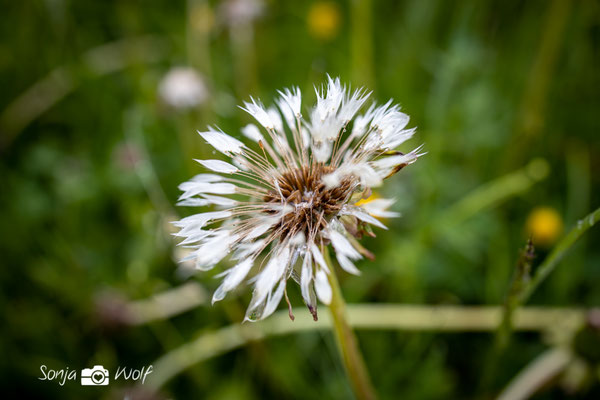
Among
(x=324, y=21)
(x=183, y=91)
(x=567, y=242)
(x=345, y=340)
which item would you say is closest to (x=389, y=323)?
(x=345, y=340)

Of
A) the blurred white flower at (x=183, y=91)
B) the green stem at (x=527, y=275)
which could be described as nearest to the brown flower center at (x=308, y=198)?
the green stem at (x=527, y=275)

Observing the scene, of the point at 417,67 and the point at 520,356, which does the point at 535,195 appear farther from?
the point at 417,67

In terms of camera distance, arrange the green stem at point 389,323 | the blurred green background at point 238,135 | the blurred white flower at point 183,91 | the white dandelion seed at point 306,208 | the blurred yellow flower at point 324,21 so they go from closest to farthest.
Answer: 1. the white dandelion seed at point 306,208
2. the green stem at point 389,323
3. the blurred green background at point 238,135
4. the blurred white flower at point 183,91
5. the blurred yellow flower at point 324,21

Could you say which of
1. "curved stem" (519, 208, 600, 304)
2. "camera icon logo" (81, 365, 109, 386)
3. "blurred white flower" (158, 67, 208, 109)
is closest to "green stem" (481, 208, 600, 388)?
"curved stem" (519, 208, 600, 304)

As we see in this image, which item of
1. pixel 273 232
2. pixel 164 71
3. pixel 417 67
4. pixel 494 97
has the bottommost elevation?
pixel 273 232

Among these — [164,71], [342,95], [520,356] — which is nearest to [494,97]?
[520,356]

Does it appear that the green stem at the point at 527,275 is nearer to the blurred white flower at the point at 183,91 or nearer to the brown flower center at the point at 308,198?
the brown flower center at the point at 308,198
